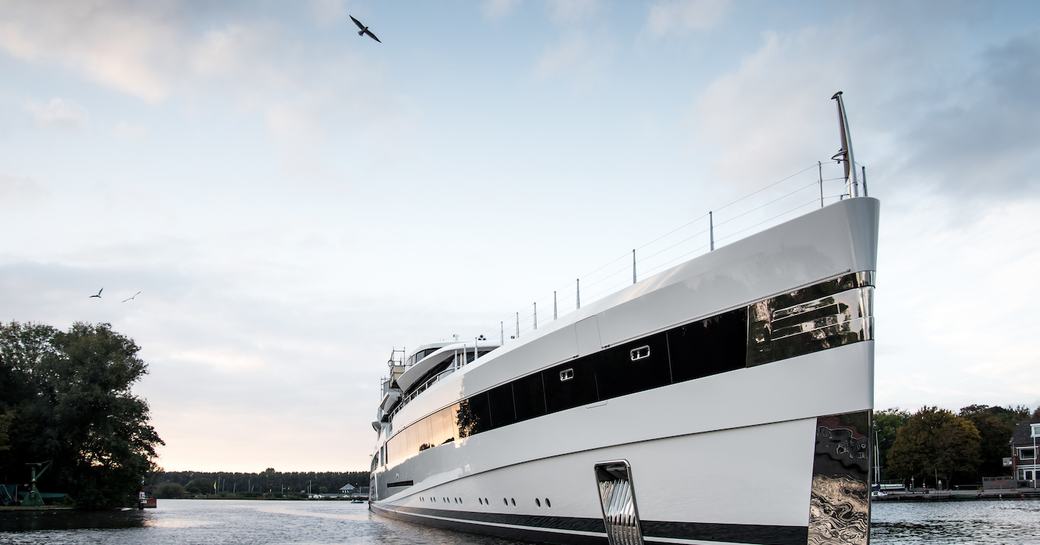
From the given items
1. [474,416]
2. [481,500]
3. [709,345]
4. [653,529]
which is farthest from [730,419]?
[481,500]

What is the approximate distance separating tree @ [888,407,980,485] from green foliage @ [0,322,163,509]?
62686 millimetres

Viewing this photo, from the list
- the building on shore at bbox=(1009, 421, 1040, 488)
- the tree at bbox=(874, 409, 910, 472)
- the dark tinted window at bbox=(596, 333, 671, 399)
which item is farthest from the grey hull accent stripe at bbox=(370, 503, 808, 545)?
the tree at bbox=(874, 409, 910, 472)

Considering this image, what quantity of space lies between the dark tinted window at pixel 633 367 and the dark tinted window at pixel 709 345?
0.82 feet

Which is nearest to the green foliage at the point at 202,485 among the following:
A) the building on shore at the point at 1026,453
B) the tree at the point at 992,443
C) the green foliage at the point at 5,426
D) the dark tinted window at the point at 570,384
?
the green foliage at the point at 5,426

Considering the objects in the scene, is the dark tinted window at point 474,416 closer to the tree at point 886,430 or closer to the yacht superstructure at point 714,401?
the yacht superstructure at point 714,401

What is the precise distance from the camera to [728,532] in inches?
425

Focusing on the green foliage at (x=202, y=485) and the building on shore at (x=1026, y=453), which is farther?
the green foliage at (x=202, y=485)

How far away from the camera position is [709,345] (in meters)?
11.2

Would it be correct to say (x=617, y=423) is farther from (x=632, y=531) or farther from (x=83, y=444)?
(x=83, y=444)

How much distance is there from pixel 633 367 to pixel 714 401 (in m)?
1.73

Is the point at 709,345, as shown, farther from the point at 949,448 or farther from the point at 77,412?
the point at 949,448

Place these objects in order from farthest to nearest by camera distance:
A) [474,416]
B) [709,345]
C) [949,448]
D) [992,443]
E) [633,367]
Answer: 1. [992,443]
2. [949,448]
3. [474,416]
4. [633,367]
5. [709,345]

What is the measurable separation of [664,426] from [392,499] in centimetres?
1966

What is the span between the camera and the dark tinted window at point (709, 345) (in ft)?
35.5
